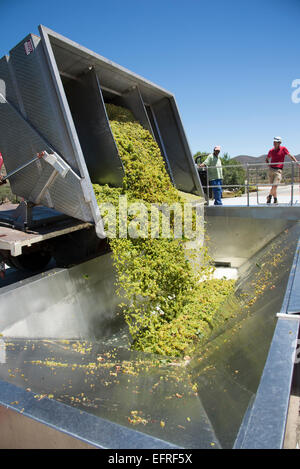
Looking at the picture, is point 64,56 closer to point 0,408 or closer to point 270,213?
point 0,408

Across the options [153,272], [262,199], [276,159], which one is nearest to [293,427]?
[153,272]

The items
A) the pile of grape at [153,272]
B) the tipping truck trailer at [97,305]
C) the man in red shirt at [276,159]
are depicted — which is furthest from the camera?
the man in red shirt at [276,159]

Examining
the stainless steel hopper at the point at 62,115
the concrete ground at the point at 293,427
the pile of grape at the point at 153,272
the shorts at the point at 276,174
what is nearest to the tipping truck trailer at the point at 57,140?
the stainless steel hopper at the point at 62,115

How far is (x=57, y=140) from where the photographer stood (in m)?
3.29

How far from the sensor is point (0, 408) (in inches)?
57.9

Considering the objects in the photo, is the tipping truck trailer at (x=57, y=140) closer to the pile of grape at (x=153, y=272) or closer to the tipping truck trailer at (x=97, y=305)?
the tipping truck trailer at (x=97, y=305)

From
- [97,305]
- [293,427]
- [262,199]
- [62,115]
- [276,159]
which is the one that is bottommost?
[293,427]

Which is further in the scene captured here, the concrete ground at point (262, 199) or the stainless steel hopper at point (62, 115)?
the concrete ground at point (262, 199)

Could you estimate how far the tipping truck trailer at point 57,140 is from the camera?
3.20m

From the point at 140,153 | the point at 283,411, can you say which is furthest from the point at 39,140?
the point at 283,411

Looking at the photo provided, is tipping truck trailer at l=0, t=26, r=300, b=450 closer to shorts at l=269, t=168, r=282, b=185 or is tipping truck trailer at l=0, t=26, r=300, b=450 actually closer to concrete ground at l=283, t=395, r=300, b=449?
concrete ground at l=283, t=395, r=300, b=449

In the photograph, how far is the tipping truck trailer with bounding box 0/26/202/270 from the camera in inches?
126

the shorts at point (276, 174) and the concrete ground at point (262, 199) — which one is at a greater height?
the shorts at point (276, 174)

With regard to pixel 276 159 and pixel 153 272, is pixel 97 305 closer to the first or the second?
pixel 153 272
